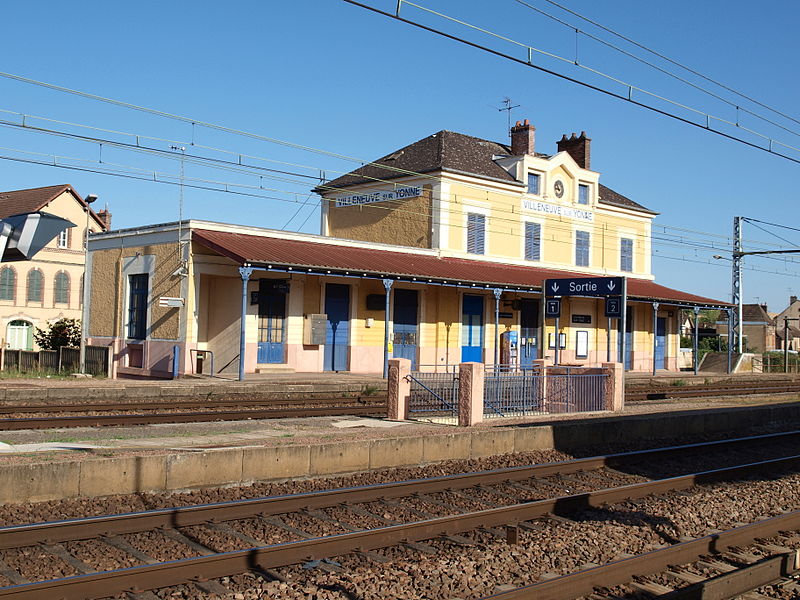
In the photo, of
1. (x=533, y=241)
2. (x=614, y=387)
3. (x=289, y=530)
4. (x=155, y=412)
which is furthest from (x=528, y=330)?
(x=289, y=530)

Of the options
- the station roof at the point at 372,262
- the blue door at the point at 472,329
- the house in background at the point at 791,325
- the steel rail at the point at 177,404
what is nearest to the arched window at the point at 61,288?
the station roof at the point at 372,262

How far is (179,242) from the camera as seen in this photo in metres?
26.7

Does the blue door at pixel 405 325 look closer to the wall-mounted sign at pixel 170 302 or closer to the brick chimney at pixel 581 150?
the wall-mounted sign at pixel 170 302

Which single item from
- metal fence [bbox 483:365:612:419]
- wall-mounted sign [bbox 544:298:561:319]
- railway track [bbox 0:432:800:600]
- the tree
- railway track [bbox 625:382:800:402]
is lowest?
railway track [bbox 0:432:800:600]

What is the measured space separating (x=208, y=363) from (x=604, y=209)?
21.5 metres

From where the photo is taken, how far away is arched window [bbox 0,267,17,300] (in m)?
45.6

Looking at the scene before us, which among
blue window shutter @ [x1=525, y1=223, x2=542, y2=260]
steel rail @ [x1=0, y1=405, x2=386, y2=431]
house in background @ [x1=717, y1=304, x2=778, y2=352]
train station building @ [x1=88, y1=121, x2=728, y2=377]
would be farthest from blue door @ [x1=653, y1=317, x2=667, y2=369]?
house in background @ [x1=717, y1=304, x2=778, y2=352]

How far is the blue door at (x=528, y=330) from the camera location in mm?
35250

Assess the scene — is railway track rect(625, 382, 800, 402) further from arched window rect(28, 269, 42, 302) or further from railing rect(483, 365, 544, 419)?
arched window rect(28, 269, 42, 302)

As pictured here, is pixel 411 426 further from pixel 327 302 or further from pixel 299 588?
pixel 327 302

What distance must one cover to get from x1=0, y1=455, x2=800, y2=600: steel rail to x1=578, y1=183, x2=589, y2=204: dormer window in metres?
30.2

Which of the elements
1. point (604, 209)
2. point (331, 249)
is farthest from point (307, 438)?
point (604, 209)

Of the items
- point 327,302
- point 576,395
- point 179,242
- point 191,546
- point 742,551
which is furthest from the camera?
point 327,302

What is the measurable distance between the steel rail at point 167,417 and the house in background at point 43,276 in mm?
32278
